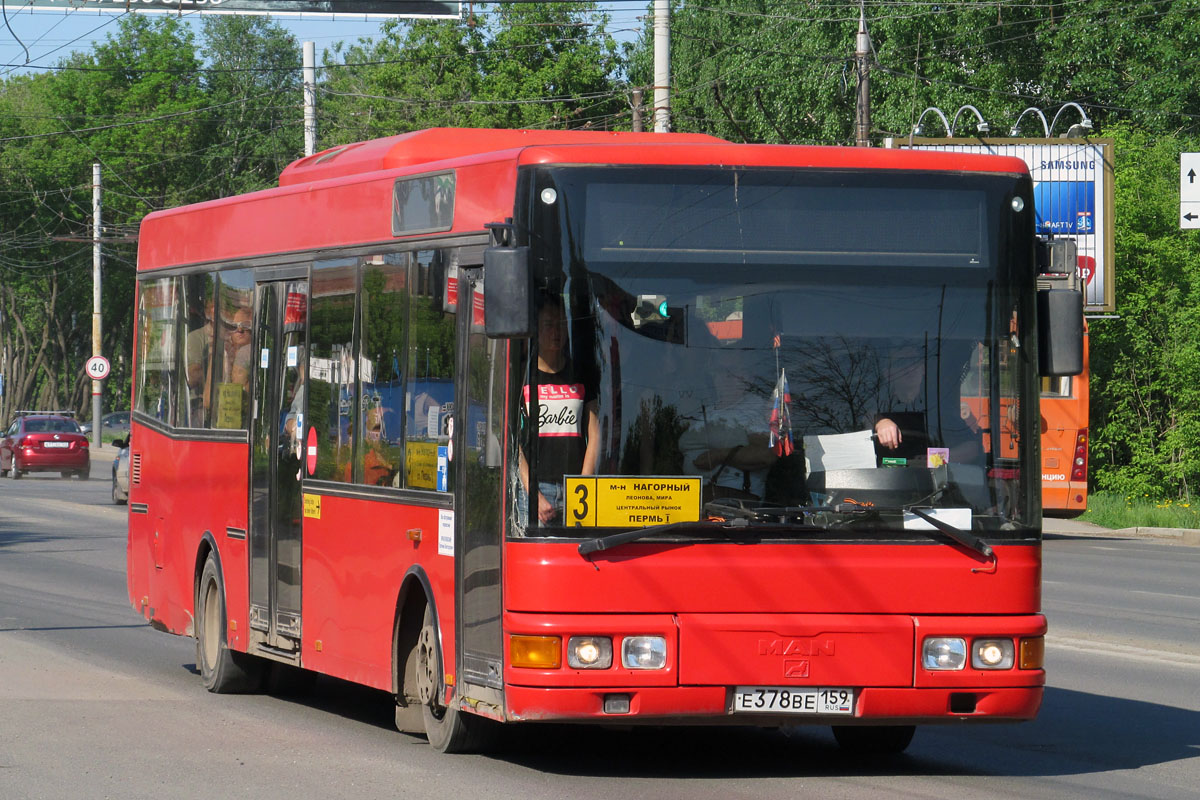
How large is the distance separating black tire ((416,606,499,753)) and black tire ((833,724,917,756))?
1732mm

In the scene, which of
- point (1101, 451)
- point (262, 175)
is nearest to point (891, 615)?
point (1101, 451)

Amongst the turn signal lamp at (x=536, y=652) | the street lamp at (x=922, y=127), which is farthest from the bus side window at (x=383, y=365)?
the street lamp at (x=922, y=127)

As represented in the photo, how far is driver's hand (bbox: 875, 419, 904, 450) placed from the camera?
8102 millimetres

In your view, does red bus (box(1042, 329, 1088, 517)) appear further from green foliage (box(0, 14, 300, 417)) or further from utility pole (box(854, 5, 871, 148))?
green foliage (box(0, 14, 300, 417))

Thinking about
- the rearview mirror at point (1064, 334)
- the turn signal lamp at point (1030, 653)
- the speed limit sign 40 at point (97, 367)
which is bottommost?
Answer: the turn signal lamp at point (1030, 653)

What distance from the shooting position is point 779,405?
805cm

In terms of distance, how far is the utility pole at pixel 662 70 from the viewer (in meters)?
28.7

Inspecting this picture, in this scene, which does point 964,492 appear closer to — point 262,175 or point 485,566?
point 485,566

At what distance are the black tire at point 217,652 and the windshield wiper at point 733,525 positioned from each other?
461 centimetres

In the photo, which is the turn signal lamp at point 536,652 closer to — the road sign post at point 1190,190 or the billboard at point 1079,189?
the road sign post at point 1190,190

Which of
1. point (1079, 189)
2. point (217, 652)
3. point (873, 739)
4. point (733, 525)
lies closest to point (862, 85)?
point (1079, 189)

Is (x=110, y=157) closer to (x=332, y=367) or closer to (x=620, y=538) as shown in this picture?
(x=332, y=367)

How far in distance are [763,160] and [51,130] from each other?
76585mm

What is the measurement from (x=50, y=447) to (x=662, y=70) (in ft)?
81.0
